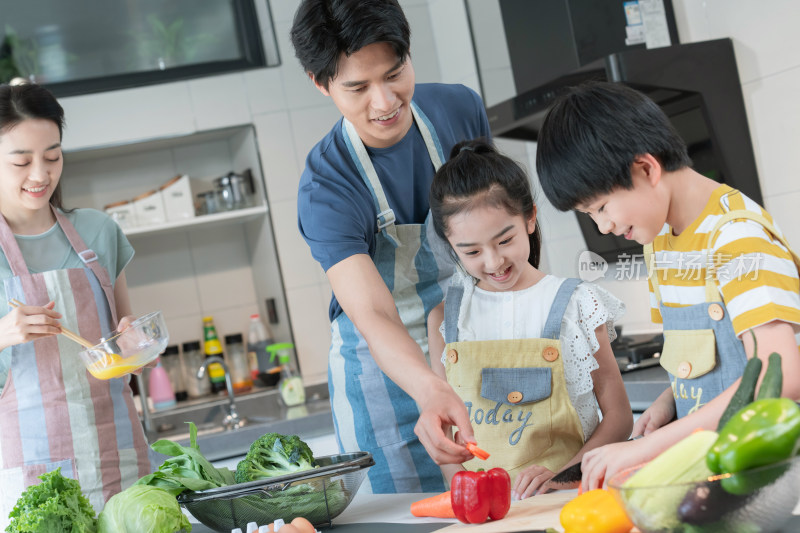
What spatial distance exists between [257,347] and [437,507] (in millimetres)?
2485

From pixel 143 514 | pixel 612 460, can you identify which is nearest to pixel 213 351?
pixel 143 514

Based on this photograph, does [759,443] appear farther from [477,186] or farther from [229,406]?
[229,406]

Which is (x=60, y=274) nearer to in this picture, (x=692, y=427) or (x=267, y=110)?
(x=692, y=427)

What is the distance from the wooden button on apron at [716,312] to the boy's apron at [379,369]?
1.87ft

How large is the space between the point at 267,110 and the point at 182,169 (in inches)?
20.9

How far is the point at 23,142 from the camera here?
1.72 metres

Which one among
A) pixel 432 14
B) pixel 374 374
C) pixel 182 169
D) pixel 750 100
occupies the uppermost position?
pixel 432 14

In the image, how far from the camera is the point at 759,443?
64 cm

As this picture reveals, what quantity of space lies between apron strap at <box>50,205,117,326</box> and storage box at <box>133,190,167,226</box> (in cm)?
148

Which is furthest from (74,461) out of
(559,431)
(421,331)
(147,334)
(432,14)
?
(432,14)

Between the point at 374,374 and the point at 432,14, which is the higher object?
the point at 432,14

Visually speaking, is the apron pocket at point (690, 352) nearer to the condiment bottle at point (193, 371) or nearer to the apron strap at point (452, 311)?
the apron strap at point (452, 311)

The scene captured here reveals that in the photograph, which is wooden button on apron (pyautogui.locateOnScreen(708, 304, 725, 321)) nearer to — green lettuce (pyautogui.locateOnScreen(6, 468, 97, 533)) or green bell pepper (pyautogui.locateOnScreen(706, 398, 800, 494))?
green bell pepper (pyautogui.locateOnScreen(706, 398, 800, 494))

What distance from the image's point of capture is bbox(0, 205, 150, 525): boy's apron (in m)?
1.74
